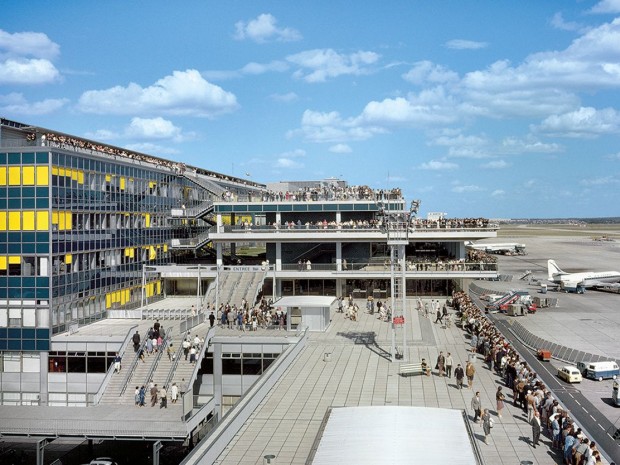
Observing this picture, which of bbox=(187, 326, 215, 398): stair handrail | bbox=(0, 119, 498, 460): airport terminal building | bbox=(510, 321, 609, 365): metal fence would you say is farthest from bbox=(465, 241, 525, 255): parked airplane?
bbox=(187, 326, 215, 398): stair handrail

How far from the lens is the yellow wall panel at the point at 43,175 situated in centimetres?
4406

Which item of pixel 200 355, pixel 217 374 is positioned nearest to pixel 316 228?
pixel 217 374

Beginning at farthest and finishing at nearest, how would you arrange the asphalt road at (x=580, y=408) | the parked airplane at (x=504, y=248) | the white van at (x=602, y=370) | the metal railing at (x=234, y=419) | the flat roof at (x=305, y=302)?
the parked airplane at (x=504, y=248) < the flat roof at (x=305, y=302) < the white van at (x=602, y=370) < the asphalt road at (x=580, y=408) < the metal railing at (x=234, y=419)

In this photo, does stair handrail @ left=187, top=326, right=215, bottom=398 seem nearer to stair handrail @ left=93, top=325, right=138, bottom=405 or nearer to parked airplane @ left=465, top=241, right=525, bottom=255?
stair handrail @ left=93, top=325, right=138, bottom=405

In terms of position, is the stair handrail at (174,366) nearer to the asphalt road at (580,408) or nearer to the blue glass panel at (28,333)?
the blue glass panel at (28,333)

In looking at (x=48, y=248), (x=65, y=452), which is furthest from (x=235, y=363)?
(x=48, y=248)

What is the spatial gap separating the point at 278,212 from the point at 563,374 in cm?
3287

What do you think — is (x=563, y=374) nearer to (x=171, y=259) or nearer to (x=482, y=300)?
(x=482, y=300)

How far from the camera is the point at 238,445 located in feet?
73.6

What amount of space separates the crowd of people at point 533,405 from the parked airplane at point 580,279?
1730 inches

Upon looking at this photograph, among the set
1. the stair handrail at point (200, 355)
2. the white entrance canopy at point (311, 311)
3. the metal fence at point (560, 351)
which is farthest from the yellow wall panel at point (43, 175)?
the metal fence at point (560, 351)

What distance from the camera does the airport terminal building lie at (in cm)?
4406

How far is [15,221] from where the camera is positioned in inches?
1748

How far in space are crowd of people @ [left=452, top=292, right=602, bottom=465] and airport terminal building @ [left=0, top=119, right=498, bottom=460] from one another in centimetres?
769
